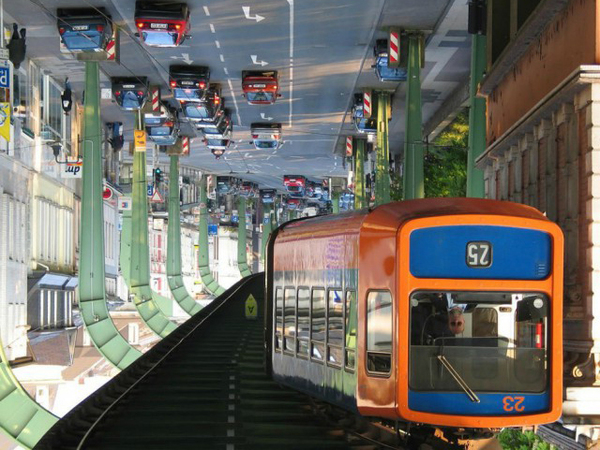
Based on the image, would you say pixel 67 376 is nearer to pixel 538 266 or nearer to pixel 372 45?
pixel 372 45

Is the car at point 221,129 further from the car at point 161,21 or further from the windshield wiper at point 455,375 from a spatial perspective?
the windshield wiper at point 455,375

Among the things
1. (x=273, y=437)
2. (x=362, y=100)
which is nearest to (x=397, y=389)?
(x=273, y=437)

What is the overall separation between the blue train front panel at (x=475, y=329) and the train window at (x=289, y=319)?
4.46 meters

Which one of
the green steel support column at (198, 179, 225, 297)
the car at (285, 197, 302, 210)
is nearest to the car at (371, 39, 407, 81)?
the green steel support column at (198, 179, 225, 297)

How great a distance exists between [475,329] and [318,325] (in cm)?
316

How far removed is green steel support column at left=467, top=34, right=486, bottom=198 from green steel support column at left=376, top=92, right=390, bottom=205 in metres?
16.2

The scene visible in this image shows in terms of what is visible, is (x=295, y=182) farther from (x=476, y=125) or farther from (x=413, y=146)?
(x=476, y=125)

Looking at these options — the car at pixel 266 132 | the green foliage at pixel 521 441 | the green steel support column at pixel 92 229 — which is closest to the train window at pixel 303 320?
the green foliage at pixel 521 441

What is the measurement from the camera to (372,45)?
123ft

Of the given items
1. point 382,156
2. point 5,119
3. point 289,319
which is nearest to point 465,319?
point 289,319

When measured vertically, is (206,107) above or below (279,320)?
above

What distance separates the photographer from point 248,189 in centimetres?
9156

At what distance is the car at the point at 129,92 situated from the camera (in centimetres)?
4325

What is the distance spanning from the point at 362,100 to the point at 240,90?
4.49m
